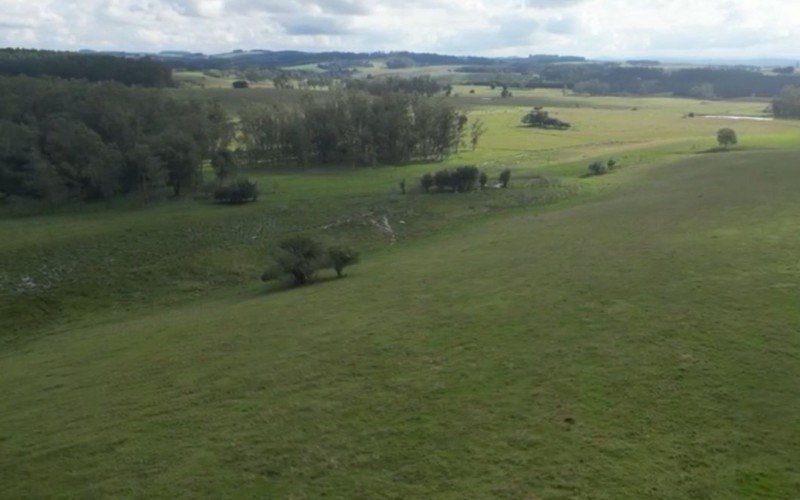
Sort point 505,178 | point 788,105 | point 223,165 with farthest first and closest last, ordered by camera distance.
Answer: point 788,105 < point 223,165 < point 505,178

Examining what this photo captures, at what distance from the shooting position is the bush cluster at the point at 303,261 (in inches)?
1977

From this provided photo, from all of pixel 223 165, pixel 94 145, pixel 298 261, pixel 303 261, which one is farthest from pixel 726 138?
pixel 94 145

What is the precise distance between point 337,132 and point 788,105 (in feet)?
427

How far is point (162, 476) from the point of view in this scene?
22.0 meters

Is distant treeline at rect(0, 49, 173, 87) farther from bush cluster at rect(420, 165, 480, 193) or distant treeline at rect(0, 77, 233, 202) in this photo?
bush cluster at rect(420, 165, 480, 193)

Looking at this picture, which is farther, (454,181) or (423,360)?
(454,181)

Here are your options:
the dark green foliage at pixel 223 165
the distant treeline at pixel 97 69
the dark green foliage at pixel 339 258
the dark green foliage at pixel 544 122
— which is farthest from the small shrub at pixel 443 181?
the distant treeline at pixel 97 69

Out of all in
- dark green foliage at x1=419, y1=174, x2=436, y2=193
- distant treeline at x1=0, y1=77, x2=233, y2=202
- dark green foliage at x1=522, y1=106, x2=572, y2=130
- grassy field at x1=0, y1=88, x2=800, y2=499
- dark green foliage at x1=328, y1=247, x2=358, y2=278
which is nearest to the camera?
grassy field at x1=0, y1=88, x2=800, y2=499

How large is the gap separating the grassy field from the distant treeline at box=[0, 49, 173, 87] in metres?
111

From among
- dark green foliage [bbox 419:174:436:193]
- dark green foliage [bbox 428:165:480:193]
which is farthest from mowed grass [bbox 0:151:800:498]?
dark green foliage [bbox 419:174:436:193]

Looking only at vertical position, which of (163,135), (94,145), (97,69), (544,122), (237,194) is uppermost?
(97,69)

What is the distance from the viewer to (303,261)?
50.2 meters

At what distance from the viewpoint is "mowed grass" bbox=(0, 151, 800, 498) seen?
2133 cm

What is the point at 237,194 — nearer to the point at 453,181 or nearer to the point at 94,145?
the point at 94,145
